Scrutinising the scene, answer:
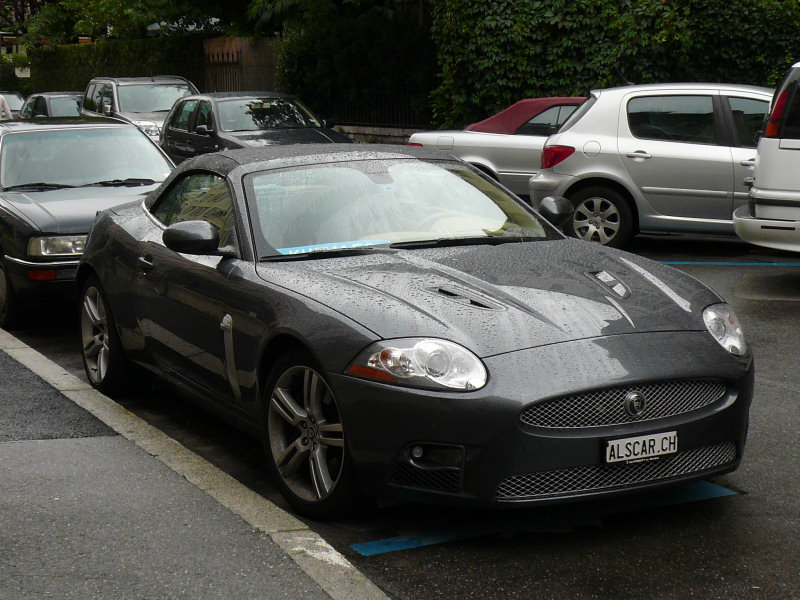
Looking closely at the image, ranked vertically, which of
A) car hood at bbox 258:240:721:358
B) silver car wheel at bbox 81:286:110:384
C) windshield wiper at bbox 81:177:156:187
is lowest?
silver car wheel at bbox 81:286:110:384

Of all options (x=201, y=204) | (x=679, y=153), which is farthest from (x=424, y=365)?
(x=679, y=153)

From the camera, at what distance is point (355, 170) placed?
6.02 meters

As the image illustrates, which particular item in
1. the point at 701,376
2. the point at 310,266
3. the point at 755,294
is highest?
the point at 310,266

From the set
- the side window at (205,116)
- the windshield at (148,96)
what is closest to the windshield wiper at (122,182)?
the side window at (205,116)

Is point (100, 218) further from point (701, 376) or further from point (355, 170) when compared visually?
point (701, 376)

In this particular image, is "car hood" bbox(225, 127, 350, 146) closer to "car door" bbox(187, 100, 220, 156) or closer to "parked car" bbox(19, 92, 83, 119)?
"car door" bbox(187, 100, 220, 156)

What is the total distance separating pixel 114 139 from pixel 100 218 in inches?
133

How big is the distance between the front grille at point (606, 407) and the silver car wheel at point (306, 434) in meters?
0.77

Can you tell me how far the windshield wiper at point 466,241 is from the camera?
222 inches

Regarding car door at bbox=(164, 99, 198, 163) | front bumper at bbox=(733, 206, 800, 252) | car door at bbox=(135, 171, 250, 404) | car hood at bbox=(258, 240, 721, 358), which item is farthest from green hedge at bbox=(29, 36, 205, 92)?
car hood at bbox=(258, 240, 721, 358)

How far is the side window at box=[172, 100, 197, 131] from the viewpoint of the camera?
62.0 ft

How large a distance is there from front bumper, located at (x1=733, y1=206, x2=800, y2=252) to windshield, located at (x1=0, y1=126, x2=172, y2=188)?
4.75 m

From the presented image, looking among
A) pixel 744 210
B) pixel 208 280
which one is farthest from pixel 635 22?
pixel 208 280

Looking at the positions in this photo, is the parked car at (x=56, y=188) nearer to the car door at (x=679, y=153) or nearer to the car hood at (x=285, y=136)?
the car door at (x=679, y=153)
